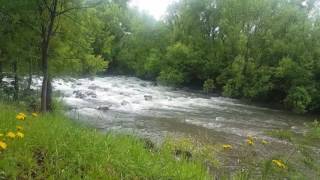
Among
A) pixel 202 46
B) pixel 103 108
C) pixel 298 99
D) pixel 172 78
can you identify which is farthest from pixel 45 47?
pixel 202 46

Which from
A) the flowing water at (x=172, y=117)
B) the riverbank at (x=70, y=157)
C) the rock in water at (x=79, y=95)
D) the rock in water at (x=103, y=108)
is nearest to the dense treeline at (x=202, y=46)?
the flowing water at (x=172, y=117)

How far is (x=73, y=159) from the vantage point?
5676 millimetres

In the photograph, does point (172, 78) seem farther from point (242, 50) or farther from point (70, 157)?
point (70, 157)

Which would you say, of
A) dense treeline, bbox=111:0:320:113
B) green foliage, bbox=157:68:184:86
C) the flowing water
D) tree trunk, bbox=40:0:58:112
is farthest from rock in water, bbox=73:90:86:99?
green foliage, bbox=157:68:184:86

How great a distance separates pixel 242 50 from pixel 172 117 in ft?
67.2

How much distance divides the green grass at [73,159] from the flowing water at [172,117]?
7538mm

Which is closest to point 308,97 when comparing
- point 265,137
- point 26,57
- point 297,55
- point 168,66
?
point 297,55

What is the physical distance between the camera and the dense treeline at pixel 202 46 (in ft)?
46.8

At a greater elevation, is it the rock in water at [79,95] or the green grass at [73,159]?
the green grass at [73,159]

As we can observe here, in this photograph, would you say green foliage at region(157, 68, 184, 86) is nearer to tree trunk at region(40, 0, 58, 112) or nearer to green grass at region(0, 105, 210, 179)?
tree trunk at region(40, 0, 58, 112)

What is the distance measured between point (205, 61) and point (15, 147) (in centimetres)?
3812

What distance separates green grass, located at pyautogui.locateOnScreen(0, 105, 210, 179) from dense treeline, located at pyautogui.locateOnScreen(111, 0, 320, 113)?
2453 centimetres

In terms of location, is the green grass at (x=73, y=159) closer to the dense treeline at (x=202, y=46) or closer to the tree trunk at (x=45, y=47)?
the tree trunk at (x=45, y=47)

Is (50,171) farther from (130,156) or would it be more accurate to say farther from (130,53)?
(130,53)
